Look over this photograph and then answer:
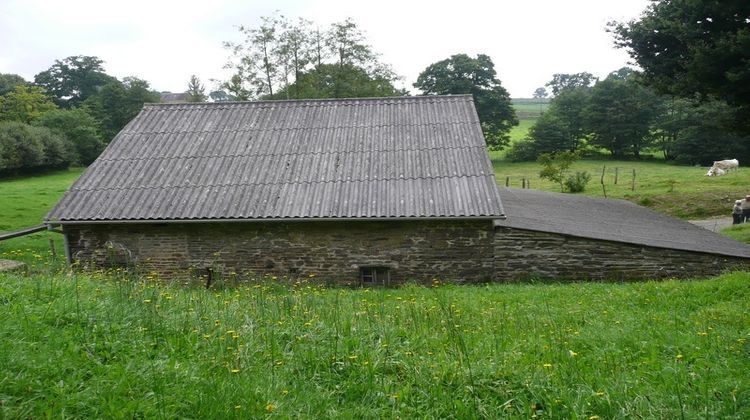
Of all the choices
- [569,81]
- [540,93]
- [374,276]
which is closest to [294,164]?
[374,276]

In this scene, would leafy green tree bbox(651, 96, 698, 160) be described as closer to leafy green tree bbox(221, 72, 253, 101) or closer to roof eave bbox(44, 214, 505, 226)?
leafy green tree bbox(221, 72, 253, 101)

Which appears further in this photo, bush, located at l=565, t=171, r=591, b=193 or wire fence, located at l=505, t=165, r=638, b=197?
wire fence, located at l=505, t=165, r=638, b=197

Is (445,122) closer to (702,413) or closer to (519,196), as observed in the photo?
(519,196)

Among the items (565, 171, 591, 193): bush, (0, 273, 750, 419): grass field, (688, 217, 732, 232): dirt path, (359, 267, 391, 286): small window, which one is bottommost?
(688, 217, 732, 232): dirt path

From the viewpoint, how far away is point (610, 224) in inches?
560

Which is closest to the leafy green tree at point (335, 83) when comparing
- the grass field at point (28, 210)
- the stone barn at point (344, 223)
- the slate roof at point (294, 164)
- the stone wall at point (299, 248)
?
the grass field at point (28, 210)

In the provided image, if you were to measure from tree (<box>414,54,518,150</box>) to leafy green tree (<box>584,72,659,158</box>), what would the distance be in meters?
8.07

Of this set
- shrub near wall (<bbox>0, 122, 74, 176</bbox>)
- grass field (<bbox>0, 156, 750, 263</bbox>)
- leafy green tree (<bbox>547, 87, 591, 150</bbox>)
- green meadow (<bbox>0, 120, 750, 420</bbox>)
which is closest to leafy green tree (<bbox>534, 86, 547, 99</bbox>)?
leafy green tree (<bbox>547, 87, 591, 150</bbox>)

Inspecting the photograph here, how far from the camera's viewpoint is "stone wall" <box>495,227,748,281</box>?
37.2 ft

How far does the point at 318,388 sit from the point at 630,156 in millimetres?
51531

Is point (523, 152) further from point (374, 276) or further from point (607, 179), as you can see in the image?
point (374, 276)

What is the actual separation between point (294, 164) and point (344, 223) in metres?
2.67

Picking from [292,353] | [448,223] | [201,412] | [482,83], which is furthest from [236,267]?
[482,83]

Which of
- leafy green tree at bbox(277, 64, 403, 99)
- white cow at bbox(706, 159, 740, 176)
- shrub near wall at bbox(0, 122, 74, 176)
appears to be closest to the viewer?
leafy green tree at bbox(277, 64, 403, 99)
